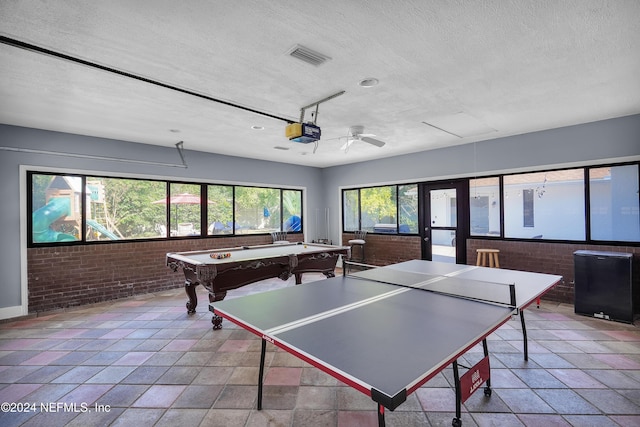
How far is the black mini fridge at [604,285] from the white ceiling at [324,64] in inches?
77.7

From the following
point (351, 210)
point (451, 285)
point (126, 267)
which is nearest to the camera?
point (451, 285)

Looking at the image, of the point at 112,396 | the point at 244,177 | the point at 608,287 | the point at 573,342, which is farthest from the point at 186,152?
the point at 608,287

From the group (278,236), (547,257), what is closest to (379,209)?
(278,236)

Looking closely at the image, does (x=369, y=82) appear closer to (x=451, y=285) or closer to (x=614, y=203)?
(x=451, y=285)

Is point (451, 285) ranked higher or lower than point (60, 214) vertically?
lower

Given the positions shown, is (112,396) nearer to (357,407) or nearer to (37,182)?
(357,407)

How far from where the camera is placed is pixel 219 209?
6.61 metres

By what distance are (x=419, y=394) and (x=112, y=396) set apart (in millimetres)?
2426

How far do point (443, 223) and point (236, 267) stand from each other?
4369 millimetres

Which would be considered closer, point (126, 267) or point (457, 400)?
point (457, 400)

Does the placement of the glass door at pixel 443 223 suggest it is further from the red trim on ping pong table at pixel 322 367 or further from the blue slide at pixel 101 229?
the blue slide at pixel 101 229

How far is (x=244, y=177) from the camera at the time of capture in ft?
22.7

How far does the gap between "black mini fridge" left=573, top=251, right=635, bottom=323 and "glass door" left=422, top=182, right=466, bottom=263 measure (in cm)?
191

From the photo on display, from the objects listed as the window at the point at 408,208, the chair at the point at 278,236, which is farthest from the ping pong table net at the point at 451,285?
the chair at the point at 278,236
